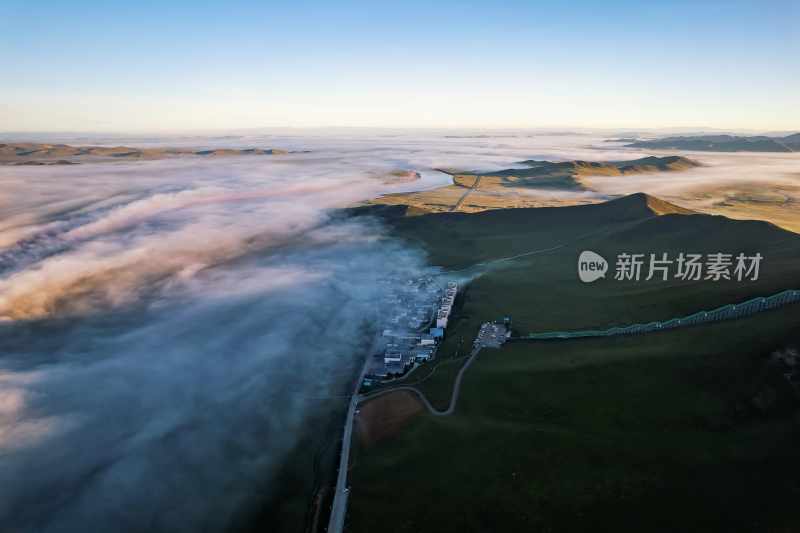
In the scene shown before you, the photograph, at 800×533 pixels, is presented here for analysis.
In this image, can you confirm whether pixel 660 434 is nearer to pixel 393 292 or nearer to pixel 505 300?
pixel 505 300

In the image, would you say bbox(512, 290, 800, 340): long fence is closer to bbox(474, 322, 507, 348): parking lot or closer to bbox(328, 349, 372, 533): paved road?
bbox(474, 322, 507, 348): parking lot
